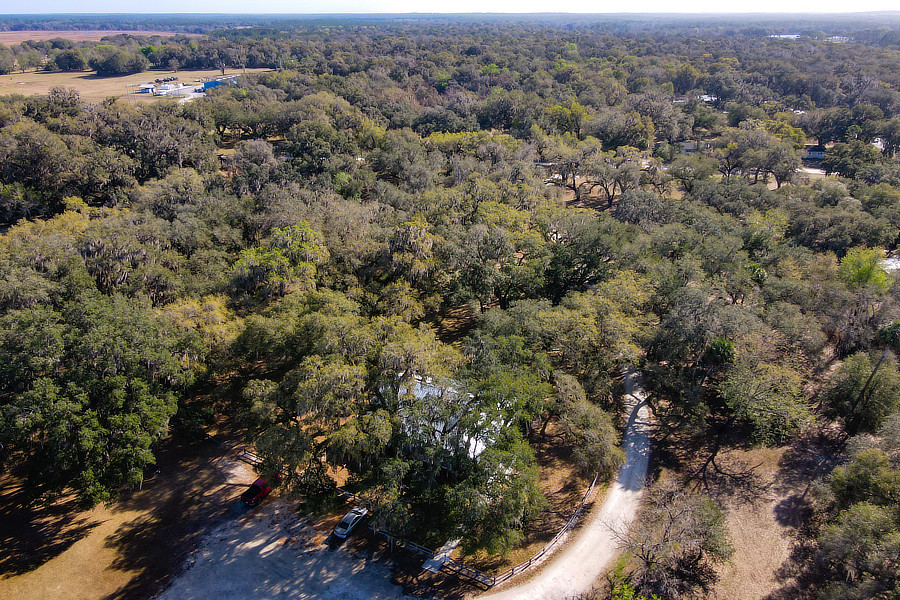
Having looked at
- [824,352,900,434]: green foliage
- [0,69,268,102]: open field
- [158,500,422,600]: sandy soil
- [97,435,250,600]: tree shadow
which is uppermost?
[0,69,268,102]: open field

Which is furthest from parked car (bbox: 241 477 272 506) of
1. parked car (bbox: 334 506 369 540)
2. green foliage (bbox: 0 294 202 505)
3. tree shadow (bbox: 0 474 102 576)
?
tree shadow (bbox: 0 474 102 576)

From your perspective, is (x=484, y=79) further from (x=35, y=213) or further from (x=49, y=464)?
(x=49, y=464)

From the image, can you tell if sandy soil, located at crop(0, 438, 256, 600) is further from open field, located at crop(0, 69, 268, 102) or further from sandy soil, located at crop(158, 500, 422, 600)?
open field, located at crop(0, 69, 268, 102)

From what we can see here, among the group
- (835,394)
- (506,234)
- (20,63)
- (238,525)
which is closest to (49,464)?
(238,525)

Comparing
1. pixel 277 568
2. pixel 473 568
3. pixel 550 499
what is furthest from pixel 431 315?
pixel 277 568

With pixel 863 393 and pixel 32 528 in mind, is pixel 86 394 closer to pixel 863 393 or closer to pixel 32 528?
pixel 32 528

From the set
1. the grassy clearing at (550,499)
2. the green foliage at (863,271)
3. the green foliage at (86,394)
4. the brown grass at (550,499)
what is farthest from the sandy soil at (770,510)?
the green foliage at (86,394)
